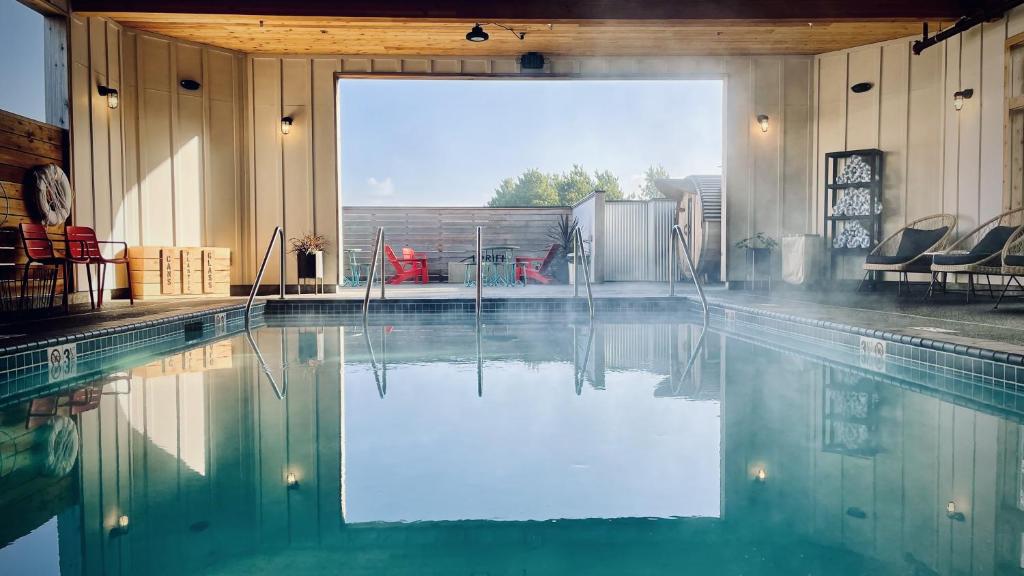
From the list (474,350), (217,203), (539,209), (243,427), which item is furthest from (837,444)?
(539,209)

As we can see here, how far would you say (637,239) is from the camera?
417 inches

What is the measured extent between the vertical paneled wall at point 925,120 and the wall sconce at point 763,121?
61 centimetres

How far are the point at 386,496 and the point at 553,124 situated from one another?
3149 cm

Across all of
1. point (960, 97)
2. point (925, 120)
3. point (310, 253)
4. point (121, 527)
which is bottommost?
point (121, 527)

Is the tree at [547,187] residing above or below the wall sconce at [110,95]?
above

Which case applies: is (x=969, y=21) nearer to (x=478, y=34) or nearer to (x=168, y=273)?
(x=478, y=34)

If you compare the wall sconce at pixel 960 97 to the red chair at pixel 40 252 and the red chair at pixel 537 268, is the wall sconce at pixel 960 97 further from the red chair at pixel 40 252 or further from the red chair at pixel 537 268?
the red chair at pixel 40 252

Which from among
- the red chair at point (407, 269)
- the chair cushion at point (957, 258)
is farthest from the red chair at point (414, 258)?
the chair cushion at point (957, 258)

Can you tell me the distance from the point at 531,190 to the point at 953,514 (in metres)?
42.5

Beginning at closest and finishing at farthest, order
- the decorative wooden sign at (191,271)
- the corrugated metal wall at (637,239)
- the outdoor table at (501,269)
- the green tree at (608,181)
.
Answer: the decorative wooden sign at (191,271)
the outdoor table at (501,269)
the corrugated metal wall at (637,239)
the green tree at (608,181)

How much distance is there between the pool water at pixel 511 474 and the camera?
4.24 ft

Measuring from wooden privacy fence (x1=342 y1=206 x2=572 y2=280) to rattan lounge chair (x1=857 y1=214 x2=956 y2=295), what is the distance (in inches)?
221

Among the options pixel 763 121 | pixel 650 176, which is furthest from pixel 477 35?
pixel 650 176

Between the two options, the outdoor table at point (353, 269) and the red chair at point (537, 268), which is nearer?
the red chair at point (537, 268)
